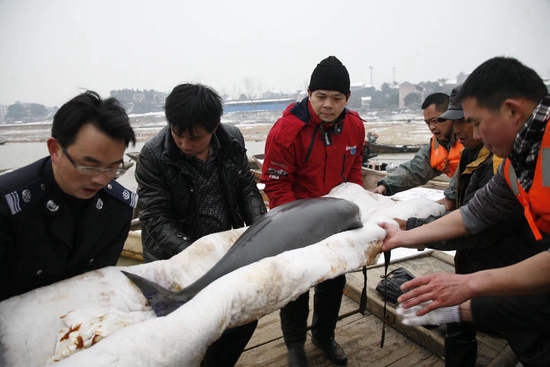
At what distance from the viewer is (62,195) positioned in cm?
186

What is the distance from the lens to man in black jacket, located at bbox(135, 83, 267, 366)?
8.00 ft

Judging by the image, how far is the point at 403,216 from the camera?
2840 mm

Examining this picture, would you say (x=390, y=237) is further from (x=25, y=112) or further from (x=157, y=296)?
(x=25, y=112)

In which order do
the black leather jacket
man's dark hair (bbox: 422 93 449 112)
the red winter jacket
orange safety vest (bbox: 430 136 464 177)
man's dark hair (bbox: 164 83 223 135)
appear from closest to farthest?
man's dark hair (bbox: 164 83 223 135), the black leather jacket, the red winter jacket, orange safety vest (bbox: 430 136 464 177), man's dark hair (bbox: 422 93 449 112)

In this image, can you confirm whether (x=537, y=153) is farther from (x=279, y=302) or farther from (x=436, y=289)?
(x=279, y=302)

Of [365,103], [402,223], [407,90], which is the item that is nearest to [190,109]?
[402,223]

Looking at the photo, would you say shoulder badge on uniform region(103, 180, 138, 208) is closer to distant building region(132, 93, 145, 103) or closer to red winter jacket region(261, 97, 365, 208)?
red winter jacket region(261, 97, 365, 208)

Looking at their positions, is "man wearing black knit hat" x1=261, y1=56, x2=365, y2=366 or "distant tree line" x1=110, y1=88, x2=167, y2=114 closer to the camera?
"man wearing black knit hat" x1=261, y1=56, x2=365, y2=366

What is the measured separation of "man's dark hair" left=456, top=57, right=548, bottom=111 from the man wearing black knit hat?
1.24 m

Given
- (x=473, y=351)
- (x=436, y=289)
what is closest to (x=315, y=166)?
(x=436, y=289)

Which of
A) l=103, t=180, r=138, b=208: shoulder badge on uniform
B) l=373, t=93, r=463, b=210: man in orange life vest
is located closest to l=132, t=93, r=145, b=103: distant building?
l=373, t=93, r=463, b=210: man in orange life vest

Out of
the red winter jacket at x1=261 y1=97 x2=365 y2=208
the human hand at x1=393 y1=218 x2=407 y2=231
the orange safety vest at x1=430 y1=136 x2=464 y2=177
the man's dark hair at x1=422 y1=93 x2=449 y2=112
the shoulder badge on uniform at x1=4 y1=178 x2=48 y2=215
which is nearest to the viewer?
the shoulder badge on uniform at x1=4 y1=178 x2=48 y2=215

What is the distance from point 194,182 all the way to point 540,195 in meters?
2.14

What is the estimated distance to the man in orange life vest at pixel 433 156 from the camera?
392 cm
